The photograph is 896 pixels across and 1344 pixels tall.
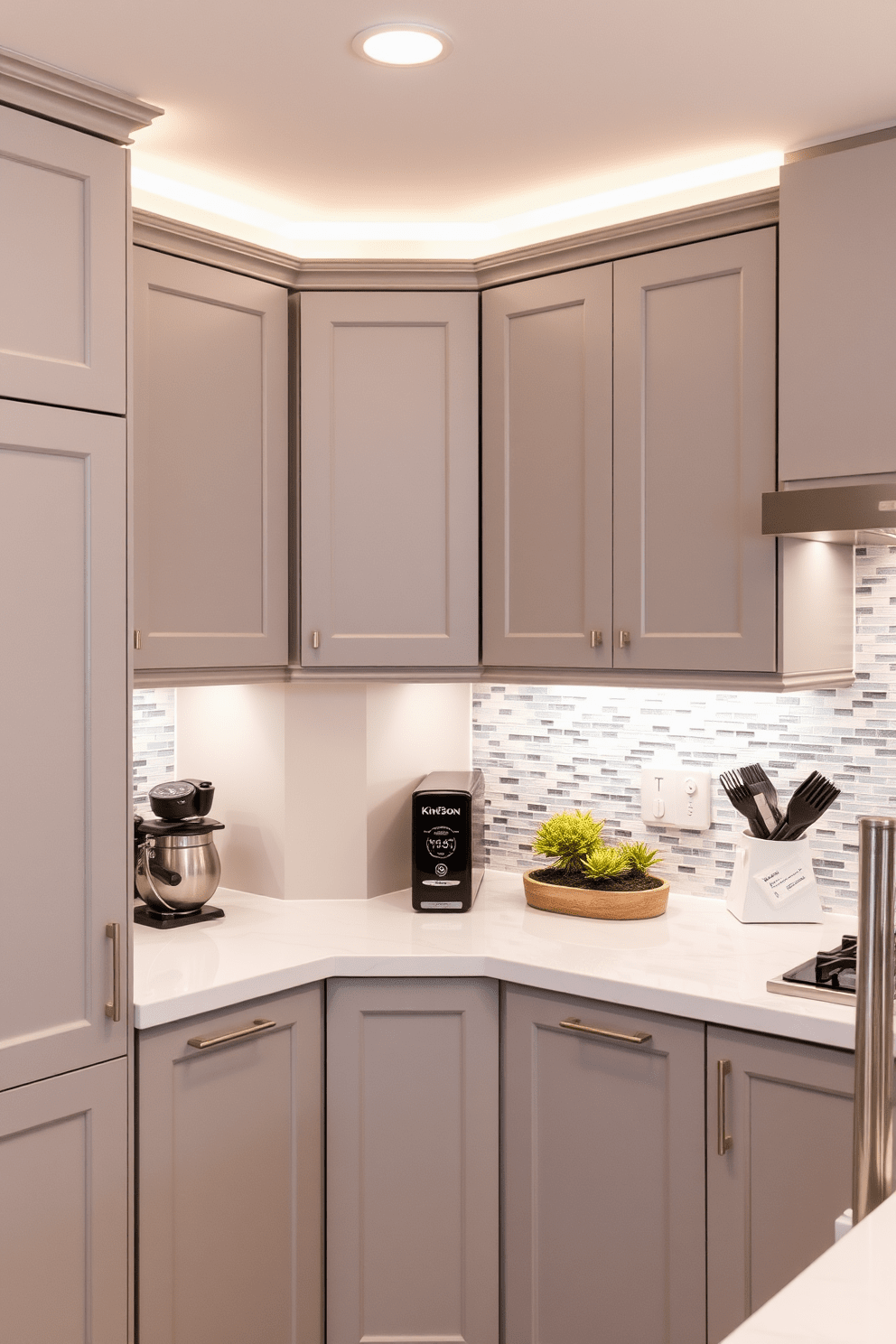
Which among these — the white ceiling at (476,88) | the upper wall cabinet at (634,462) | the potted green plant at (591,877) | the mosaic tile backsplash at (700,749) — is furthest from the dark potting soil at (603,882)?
the white ceiling at (476,88)

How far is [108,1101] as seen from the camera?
6.14 feet

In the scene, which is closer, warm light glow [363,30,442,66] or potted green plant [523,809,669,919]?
warm light glow [363,30,442,66]

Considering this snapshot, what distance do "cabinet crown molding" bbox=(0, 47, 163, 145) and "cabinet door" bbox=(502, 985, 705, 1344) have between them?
170 centimetres

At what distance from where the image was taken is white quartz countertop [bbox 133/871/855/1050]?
6.28 feet

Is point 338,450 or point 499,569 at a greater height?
point 338,450

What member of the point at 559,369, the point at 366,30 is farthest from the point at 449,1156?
the point at 366,30

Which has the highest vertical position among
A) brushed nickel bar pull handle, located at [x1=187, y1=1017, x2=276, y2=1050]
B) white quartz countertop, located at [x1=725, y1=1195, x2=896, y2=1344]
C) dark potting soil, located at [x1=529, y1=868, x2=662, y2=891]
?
white quartz countertop, located at [x1=725, y1=1195, x2=896, y2=1344]

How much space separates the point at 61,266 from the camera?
181 centimetres

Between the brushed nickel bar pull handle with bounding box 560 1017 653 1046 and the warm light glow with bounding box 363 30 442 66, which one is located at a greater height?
the warm light glow with bounding box 363 30 442 66

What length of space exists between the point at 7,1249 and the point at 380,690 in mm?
1382

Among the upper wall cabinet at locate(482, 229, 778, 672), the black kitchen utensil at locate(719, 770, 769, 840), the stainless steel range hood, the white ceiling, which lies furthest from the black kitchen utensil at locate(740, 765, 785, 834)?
the white ceiling

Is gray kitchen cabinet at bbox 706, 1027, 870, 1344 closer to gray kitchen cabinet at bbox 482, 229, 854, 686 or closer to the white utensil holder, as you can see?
the white utensil holder

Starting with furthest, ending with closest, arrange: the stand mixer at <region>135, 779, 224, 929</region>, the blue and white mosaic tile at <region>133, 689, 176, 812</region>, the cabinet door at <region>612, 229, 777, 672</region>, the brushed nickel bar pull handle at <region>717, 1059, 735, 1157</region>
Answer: the blue and white mosaic tile at <region>133, 689, 176, 812</region> < the stand mixer at <region>135, 779, 224, 929</region> < the cabinet door at <region>612, 229, 777, 672</region> < the brushed nickel bar pull handle at <region>717, 1059, 735, 1157</region>

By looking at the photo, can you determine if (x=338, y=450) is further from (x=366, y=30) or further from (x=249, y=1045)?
(x=249, y=1045)
